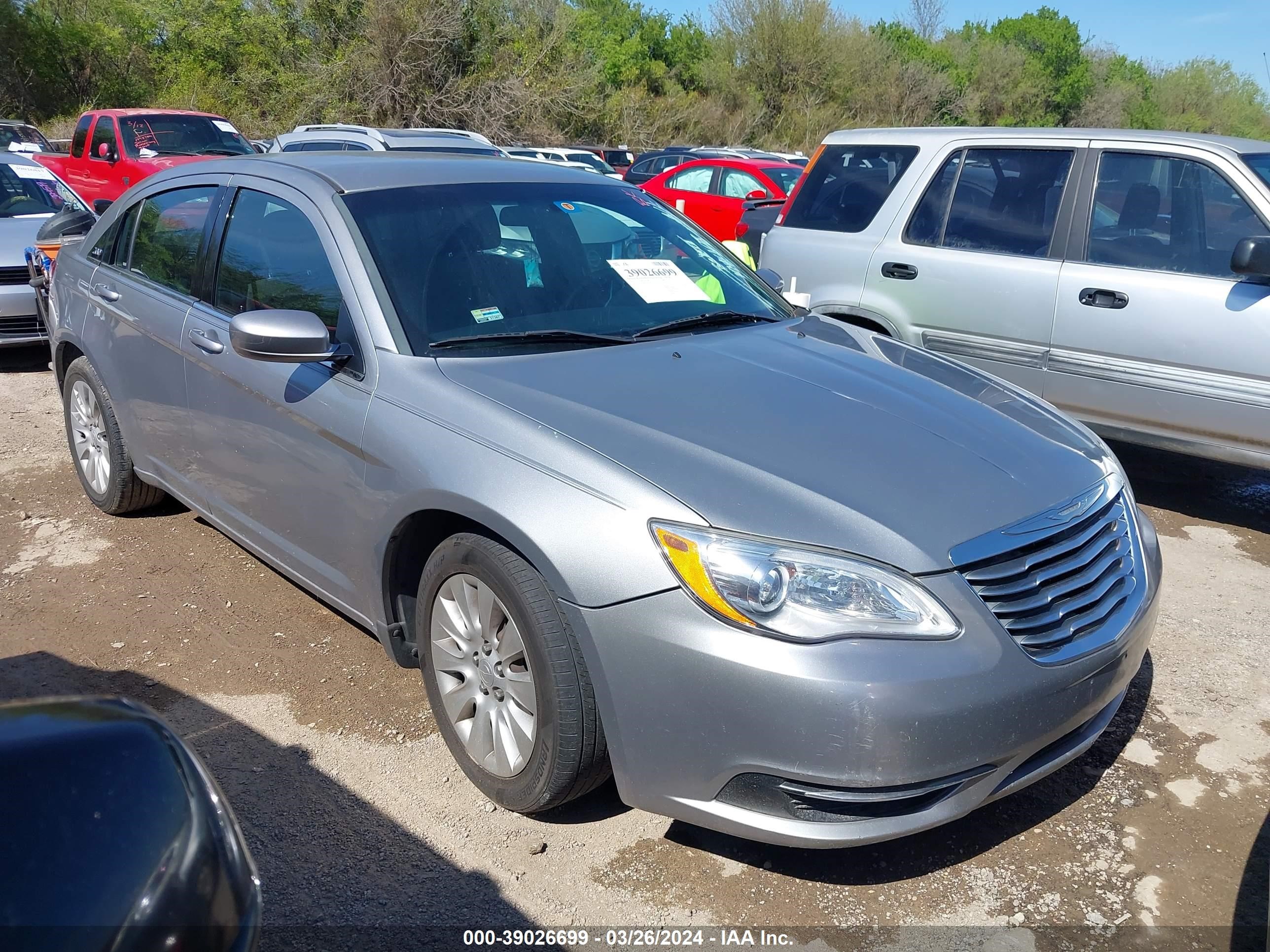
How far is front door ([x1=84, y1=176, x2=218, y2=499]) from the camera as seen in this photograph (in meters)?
4.05

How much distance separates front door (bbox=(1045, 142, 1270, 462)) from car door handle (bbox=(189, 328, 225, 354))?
395cm

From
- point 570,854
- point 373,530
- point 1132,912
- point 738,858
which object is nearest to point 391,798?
point 570,854

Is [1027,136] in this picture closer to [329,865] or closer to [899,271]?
[899,271]

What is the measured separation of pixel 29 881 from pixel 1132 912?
7.95 feet

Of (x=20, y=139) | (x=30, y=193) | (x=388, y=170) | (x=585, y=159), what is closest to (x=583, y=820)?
(x=388, y=170)

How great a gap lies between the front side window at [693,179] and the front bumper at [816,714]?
13.3 meters

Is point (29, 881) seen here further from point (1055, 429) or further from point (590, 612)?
point (1055, 429)

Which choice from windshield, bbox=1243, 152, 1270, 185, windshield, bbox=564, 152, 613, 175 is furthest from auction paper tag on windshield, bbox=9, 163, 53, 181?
windshield, bbox=564, 152, 613, 175

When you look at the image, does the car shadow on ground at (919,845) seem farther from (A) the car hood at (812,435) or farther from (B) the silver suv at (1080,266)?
(B) the silver suv at (1080,266)

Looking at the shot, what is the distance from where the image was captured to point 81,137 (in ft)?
47.6

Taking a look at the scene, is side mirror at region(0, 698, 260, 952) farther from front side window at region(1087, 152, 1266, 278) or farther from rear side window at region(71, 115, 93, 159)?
rear side window at region(71, 115, 93, 159)

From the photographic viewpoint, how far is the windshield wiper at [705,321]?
11.3ft

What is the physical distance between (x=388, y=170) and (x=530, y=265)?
676mm

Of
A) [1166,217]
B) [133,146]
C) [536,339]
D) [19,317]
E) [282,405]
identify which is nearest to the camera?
[536,339]
